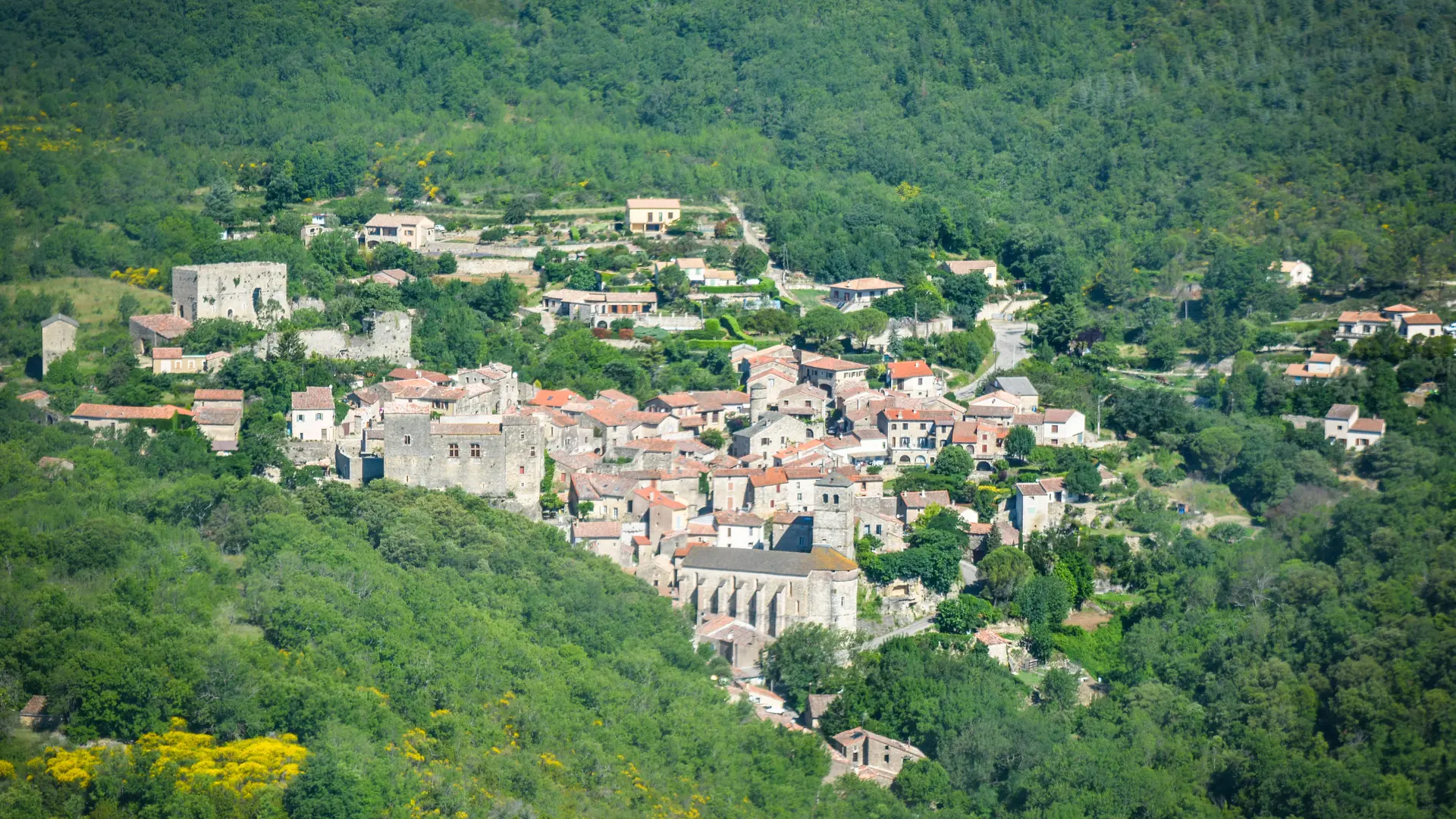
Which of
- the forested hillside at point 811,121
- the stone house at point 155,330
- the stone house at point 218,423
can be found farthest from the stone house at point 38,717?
the forested hillside at point 811,121

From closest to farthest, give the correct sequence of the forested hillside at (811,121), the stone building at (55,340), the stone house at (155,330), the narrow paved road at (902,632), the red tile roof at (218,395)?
the narrow paved road at (902,632)
the red tile roof at (218,395)
the stone house at (155,330)
the stone building at (55,340)
the forested hillside at (811,121)

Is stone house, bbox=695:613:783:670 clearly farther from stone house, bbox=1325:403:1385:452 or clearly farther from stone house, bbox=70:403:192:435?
stone house, bbox=1325:403:1385:452

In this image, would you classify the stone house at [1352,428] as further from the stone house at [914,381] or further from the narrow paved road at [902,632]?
the narrow paved road at [902,632]

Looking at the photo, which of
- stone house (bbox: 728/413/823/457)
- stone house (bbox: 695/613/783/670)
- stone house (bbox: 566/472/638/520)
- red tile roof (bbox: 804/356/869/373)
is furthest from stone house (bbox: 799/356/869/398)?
stone house (bbox: 695/613/783/670)

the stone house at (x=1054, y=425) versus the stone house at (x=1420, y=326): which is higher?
the stone house at (x=1420, y=326)

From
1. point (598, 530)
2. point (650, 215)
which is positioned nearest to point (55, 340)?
point (598, 530)

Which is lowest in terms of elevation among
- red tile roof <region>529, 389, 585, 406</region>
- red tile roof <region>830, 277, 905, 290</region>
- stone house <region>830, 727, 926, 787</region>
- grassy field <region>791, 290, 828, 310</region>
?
stone house <region>830, 727, 926, 787</region>

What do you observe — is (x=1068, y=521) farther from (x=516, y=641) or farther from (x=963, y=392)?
(x=516, y=641)
